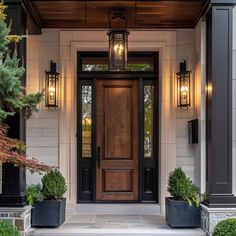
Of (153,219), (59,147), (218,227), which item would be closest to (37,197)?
(59,147)

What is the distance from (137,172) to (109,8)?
2549 mm

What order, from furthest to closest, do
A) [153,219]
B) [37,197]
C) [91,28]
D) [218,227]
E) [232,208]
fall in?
[91,28], [153,219], [37,197], [232,208], [218,227]

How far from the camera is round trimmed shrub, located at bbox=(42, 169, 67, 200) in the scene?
604 centimetres

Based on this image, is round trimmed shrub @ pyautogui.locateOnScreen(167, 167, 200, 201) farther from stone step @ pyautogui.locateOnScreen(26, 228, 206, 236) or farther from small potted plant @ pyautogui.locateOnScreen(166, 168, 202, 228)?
stone step @ pyautogui.locateOnScreen(26, 228, 206, 236)

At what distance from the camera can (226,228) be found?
17.0ft

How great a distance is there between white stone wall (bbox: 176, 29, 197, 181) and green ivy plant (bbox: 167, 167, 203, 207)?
990 mm

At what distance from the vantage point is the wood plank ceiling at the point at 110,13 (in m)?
6.20

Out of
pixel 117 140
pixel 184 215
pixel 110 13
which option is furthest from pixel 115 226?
pixel 110 13

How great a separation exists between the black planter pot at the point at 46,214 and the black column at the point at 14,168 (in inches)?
11.4

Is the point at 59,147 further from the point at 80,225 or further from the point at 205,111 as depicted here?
the point at 205,111

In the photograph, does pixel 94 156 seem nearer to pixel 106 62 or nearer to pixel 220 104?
pixel 106 62

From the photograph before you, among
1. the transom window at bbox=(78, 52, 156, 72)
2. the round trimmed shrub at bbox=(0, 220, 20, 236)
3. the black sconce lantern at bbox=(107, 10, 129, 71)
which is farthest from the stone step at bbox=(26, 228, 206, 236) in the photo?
the transom window at bbox=(78, 52, 156, 72)

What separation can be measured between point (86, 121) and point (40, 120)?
0.72m

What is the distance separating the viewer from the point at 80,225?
627 cm
